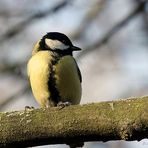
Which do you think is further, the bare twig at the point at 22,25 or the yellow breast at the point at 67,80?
the bare twig at the point at 22,25

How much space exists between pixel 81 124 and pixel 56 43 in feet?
4.45

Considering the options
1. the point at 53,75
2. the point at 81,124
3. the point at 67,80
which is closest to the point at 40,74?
the point at 53,75

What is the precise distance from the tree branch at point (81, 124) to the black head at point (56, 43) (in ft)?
3.71

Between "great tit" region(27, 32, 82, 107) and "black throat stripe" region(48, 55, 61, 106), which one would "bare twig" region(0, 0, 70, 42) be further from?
"black throat stripe" region(48, 55, 61, 106)

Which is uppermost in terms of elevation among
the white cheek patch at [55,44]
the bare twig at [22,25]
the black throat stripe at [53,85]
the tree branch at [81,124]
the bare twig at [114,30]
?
the bare twig at [22,25]

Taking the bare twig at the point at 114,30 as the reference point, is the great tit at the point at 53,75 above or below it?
below

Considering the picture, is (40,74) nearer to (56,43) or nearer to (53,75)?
(53,75)

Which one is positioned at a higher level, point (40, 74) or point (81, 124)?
point (40, 74)

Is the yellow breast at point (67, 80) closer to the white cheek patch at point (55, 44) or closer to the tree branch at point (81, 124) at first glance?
the white cheek patch at point (55, 44)

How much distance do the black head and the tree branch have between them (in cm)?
113

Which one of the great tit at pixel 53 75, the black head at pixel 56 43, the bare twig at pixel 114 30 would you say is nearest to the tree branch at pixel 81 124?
the great tit at pixel 53 75

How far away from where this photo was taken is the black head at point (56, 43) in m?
2.83

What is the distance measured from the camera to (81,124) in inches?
62.7

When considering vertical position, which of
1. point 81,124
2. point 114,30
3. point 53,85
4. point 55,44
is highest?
point 114,30
